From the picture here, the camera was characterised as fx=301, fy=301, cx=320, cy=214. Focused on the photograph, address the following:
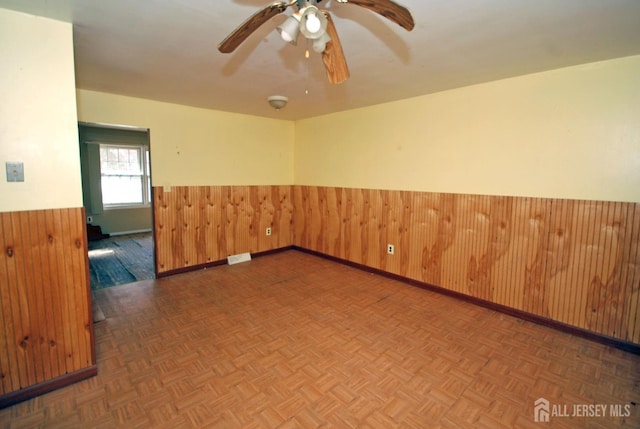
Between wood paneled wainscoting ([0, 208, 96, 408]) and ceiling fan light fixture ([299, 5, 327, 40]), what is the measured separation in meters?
1.90

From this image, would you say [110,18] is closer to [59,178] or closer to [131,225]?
[59,178]

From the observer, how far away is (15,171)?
1829mm

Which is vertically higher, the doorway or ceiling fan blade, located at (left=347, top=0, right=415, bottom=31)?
ceiling fan blade, located at (left=347, top=0, right=415, bottom=31)

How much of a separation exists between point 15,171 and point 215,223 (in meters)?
2.76

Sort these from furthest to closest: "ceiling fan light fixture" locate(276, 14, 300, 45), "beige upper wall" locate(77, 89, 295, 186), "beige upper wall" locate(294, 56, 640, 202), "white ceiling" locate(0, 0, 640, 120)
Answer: "beige upper wall" locate(77, 89, 295, 186), "beige upper wall" locate(294, 56, 640, 202), "white ceiling" locate(0, 0, 640, 120), "ceiling fan light fixture" locate(276, 14, 300, 45)

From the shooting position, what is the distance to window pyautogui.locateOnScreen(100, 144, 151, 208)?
6.47m

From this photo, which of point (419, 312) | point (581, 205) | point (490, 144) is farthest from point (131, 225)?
point (581, 205)

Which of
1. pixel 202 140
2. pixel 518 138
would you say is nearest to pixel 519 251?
pixel 518 138

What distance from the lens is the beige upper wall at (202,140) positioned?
364 cm

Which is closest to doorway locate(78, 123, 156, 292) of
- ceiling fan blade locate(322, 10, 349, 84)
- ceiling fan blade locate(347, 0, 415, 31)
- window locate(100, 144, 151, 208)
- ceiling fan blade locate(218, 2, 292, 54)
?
window locate(100, 144, 151, 208)

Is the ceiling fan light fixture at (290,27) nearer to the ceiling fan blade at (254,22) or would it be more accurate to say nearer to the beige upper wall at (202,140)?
the ceiling fan blade at (254,22)

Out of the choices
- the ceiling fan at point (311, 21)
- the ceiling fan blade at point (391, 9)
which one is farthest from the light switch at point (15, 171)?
the ceiling fan blade at point (391, 9)

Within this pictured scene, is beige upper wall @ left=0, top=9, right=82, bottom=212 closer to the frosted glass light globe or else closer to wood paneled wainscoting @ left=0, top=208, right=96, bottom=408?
wood paneled wainscoting @ left=0, top=208, right=96, bottom=408

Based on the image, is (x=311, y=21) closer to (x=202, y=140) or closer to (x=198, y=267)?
(x=202, y=140)
